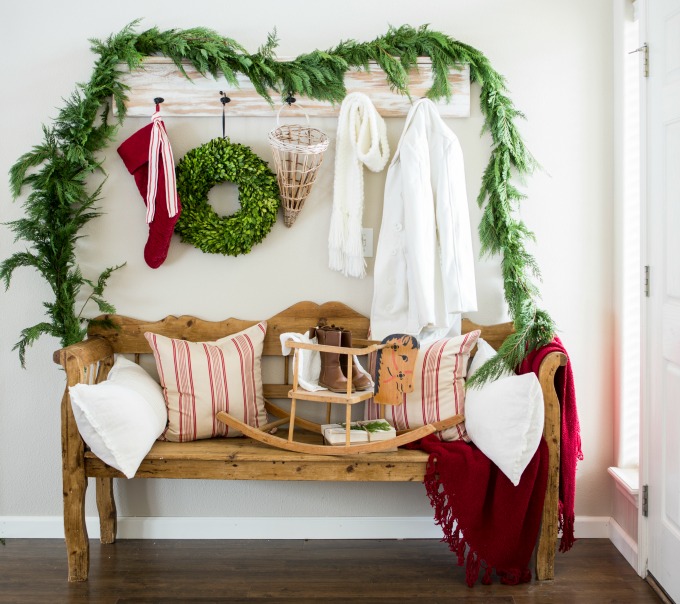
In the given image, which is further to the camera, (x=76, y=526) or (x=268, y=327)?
(x=268, y=327)

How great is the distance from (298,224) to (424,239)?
552 millimetres

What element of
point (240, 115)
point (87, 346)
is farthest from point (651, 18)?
point (87, 346)

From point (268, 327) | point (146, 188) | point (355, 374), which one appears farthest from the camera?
point (268, 327)

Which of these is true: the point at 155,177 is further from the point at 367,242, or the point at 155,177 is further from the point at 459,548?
the point at 459,548

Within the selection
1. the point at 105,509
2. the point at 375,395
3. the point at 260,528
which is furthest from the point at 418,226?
the point at 105,509

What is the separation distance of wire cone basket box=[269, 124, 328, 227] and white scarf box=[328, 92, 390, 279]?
10 cm

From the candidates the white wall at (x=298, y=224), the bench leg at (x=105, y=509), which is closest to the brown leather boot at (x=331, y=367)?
the white wall at (x=298, y=224)

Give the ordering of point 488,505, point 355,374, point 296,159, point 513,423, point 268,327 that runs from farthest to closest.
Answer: point 268,327, point 296,159, point 355,374, point 488,505, point 513,423

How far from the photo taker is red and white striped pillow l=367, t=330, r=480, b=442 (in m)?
2.61

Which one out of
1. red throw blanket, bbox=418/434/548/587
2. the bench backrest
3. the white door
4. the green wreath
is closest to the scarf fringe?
red throw blanket, bbox=418/434/548/587

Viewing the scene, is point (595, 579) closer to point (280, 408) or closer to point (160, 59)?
point (280, 408)

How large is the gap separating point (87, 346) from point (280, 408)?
0.79 m

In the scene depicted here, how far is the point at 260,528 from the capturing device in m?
2.88

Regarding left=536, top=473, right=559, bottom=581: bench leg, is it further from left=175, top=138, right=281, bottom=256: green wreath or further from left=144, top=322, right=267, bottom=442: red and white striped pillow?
left=175, top=138, right=281, bottom=256: green wreath
